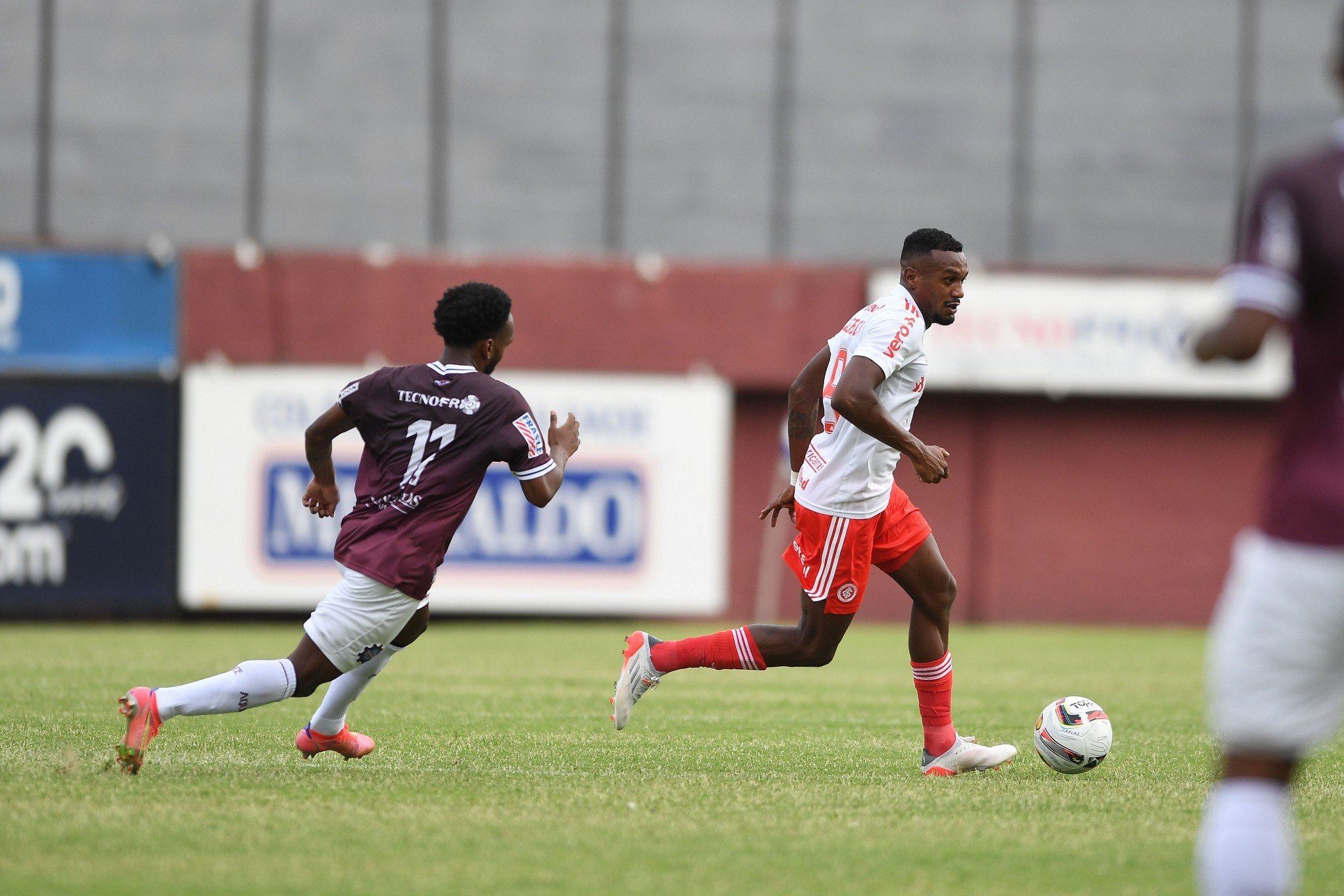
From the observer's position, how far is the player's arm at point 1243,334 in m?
3.64

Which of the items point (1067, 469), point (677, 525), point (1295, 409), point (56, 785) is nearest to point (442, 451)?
point (56, 785)

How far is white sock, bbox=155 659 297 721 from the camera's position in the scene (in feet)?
20.6

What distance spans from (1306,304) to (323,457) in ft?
14.0

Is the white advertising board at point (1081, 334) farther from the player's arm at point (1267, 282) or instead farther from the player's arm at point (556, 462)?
the player's arm at point (1267, 282)

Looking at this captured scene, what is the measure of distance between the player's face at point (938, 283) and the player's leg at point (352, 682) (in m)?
2.63

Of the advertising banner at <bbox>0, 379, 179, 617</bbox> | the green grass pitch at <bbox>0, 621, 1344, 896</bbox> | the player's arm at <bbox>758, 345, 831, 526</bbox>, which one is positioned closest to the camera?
the green grass pitch at <bbox>0, 621, 1344, 896</bbox>

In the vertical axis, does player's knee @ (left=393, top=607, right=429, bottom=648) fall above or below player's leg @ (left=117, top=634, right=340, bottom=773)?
above

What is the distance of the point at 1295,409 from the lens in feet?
12.4

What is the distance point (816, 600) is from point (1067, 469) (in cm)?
1453

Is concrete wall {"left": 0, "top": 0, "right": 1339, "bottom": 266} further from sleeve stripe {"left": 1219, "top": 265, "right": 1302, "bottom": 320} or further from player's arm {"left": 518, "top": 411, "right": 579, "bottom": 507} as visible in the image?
sleeve stripe {"left": 1219, "top": 265, "right": 1302, "bottom": 320}

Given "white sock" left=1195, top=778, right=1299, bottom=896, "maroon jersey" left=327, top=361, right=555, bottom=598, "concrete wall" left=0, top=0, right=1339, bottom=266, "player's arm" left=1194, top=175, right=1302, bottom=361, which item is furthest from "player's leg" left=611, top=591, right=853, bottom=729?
"concrete wall" left=0, top=0, right=1339, bottom=266

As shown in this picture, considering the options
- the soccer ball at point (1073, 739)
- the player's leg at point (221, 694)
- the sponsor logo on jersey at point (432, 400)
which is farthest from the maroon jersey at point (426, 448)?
the soccer ball at point (1073, 739)

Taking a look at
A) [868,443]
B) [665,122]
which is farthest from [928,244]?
[665,122]

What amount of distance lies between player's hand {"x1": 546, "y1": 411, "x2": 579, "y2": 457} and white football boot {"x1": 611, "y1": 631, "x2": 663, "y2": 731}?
1111 millimetres
